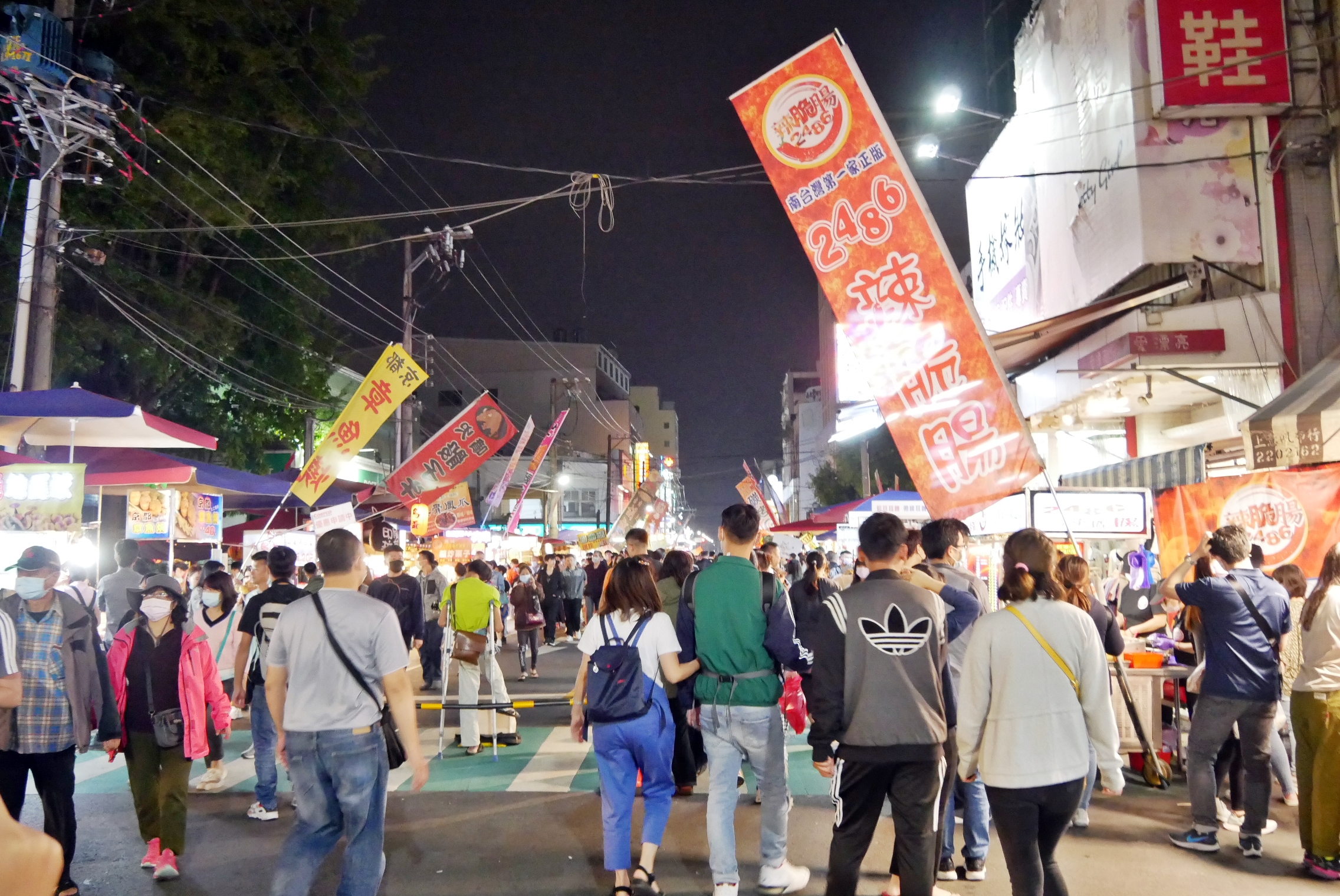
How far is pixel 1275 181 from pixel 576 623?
681 inches

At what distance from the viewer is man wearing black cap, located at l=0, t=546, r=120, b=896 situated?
5.16 meters

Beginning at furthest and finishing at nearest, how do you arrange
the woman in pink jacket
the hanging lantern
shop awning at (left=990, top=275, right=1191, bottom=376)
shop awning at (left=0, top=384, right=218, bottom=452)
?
the hanging lantern, shop awning at (left=990, top=275, right=1191, bottom=376), shop awning at (left=0, top=384, right=218, bottom=452), the woman in pink jacket

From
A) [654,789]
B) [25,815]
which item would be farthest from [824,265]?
[25,815]

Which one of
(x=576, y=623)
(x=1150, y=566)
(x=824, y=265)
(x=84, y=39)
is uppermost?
(x=84, y=39)

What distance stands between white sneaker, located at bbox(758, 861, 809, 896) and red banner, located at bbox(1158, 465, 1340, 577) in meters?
5.17

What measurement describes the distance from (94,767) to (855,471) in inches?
1924

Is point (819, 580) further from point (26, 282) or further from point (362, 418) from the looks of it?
point (26, 282)

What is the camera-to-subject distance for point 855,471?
5522 centimetres

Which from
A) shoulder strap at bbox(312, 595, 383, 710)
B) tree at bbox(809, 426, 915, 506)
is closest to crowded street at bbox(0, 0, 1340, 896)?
shoulder strap at bbox(312, 595, 383, 710)

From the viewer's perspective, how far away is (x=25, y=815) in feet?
24.1

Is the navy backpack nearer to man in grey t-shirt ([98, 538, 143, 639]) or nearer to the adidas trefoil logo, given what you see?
the adidas trefoil logo

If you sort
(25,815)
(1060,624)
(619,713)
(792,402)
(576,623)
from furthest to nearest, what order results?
1. (792,402)
2. (576,623)
3. (25,815)
4. (619,713)
5. (1060,624)

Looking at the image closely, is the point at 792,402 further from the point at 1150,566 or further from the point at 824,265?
the point at 824,265

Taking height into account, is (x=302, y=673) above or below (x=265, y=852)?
above
